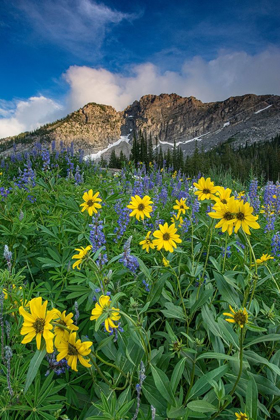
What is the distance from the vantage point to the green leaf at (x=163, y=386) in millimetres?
1135

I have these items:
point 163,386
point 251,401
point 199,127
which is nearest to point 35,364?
point 163,386

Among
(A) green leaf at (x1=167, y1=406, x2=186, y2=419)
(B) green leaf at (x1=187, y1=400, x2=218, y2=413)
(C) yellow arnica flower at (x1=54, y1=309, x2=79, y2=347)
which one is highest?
(C) yellow arnica flower at (x1=54, y1=309, x2=79, y2=347)

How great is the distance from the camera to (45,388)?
4.06 ft

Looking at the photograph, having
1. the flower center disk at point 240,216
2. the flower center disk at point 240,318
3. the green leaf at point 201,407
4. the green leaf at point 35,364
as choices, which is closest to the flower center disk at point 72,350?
the green leaf at point 35,364

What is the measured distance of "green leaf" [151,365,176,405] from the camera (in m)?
1.13

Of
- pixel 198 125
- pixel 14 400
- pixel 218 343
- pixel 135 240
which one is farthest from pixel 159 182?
pixel 198 125

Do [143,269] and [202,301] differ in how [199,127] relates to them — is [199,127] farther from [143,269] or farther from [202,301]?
[202,301]

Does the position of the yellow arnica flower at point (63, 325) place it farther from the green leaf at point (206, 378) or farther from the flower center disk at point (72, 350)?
the green leaf at point (206, 378)

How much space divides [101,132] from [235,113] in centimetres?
10151

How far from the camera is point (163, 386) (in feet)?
3.83

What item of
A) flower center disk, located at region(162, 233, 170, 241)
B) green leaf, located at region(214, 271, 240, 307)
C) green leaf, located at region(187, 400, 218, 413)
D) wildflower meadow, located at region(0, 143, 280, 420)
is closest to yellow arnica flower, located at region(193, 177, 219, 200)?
wildflower meadow, located at region(0, 143, 280, 420)

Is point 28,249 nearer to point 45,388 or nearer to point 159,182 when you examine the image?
point 45,388

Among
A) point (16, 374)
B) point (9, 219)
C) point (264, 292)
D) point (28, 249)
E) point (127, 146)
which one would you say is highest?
point (127, 146)

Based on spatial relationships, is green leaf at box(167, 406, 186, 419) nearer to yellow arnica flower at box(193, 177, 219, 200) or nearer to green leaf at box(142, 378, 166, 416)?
green leaf at box(142, 378, 166, 416)
